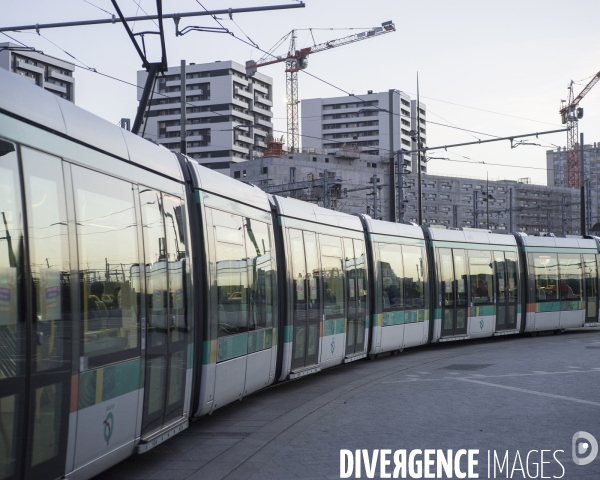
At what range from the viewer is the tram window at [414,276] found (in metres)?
22.2

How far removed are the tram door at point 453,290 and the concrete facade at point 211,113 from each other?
12228cm

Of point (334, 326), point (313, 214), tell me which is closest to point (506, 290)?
point (334, 326)

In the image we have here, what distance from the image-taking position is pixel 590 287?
30.9 meters

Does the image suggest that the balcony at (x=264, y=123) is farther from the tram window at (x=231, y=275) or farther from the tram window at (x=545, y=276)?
the tram window at (x=231, y=275)

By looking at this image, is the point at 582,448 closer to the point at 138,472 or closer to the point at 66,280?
the point at 138,472

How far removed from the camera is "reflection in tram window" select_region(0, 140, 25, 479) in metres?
5.54

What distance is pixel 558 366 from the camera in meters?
19.0

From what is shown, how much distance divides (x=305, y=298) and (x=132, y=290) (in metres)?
7.62

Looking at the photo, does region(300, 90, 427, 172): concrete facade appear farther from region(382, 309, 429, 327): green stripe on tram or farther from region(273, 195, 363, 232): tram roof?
region(273, 195, 363, 232): tram roof

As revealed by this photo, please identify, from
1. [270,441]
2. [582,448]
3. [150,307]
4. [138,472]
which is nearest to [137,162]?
[150,307]

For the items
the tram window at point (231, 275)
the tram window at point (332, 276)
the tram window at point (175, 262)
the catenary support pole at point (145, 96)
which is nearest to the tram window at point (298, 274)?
the tram window at point (332, 276)

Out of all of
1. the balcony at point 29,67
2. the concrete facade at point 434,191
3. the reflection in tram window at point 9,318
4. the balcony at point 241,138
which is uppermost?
the balcony at point 29,67

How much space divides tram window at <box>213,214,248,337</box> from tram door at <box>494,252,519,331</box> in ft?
52.0

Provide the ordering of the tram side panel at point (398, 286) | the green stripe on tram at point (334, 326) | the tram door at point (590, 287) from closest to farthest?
the green stripe on tram at point (334, 326) → the tram side panel at point (398, 286) → the tram door at point (590, 287)
